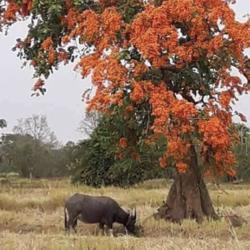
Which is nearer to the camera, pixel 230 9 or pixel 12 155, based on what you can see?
pixel 230 9

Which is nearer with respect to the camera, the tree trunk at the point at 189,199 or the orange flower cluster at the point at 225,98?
the orange flower cluster at the point at 225,98

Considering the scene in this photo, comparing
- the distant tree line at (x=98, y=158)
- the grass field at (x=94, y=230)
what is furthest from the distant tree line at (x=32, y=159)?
the grass field at (x=94, y=230)

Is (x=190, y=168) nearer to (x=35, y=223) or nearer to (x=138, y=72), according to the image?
(x=138, y=72)

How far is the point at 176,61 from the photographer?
18469 millimetres

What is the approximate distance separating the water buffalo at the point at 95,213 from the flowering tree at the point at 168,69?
2033 millimetres

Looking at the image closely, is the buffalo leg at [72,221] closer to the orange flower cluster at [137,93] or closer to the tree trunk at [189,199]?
the tree trunk at [189,199]

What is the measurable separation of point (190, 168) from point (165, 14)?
17.1ft

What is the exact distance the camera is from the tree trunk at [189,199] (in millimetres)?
19766

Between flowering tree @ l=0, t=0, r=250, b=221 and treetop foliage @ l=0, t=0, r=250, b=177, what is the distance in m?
0.03

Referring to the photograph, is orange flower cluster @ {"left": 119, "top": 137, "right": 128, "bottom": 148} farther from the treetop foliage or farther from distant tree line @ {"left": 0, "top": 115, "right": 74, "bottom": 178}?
distant tree line @ {"left": 0, "top": 115, "right": 74, "bottom": 178}

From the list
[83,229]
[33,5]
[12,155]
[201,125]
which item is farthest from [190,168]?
[12,155]

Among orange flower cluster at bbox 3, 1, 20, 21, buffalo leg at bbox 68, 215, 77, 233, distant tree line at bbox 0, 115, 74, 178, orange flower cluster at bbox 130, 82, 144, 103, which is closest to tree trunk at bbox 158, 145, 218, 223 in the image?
orange flower cluster at bbox 130, 82, 144, 103

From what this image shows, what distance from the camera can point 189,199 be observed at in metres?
20.0

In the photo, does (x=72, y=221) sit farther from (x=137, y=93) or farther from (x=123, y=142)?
(x=137, y=93)
